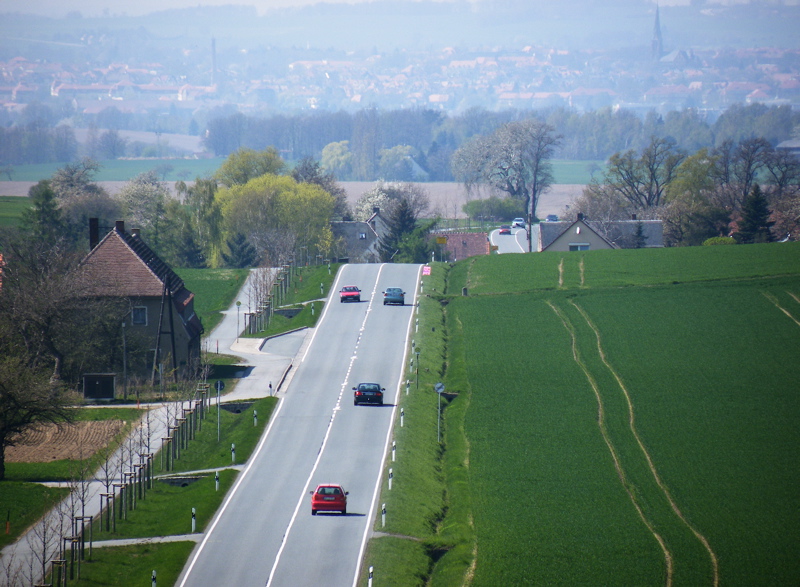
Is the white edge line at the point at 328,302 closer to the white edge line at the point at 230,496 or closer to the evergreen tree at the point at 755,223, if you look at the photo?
the white edge line at the point at 230,496

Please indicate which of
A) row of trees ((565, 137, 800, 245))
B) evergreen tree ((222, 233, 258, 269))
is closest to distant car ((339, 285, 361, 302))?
evergreen tree ((222, 233, 258, 269))

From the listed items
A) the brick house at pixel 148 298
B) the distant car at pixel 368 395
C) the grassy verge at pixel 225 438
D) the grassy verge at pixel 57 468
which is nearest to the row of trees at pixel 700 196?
the brick house at pixel 148 298

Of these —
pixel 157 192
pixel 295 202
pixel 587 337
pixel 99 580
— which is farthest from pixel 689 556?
pixel 157 192

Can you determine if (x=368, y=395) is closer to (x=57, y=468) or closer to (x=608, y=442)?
(x=608, y=442)

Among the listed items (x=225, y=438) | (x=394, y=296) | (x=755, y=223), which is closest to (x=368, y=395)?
(x=225, y=438)

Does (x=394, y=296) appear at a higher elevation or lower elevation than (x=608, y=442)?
higher
